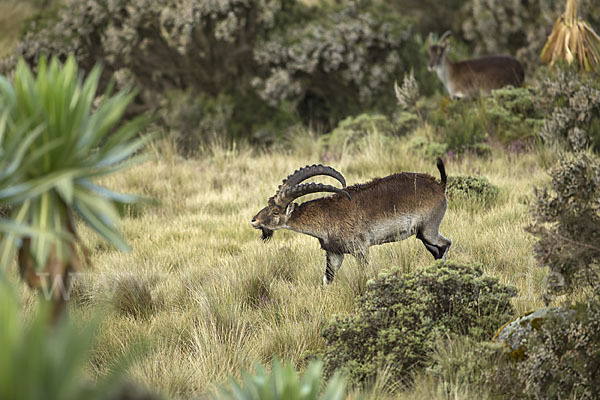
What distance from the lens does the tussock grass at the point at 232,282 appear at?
12.0ft

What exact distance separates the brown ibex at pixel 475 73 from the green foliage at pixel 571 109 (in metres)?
2.03

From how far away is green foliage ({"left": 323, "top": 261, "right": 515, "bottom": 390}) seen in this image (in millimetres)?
3477

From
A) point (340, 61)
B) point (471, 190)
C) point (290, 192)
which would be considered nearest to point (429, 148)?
point (471, 190)

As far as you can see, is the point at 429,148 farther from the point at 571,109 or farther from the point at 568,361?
the point at 568,361

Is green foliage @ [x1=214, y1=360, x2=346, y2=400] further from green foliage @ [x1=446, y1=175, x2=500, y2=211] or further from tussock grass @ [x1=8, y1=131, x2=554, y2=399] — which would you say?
green foliage @ [x1=446, y1=175, x2=500, y2=211]

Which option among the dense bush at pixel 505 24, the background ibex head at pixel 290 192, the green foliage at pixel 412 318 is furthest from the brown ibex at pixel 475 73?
the green foliage at pixel 412 318

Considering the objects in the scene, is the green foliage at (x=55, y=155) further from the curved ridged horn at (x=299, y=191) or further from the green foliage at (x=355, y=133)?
the green foliage at (x=355, y=133)

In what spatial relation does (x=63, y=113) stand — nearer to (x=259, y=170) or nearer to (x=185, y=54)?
(x=259, y=170)

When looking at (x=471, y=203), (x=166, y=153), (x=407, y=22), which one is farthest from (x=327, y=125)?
(x=471, y=203)

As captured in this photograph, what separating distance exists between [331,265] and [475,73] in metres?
8.02

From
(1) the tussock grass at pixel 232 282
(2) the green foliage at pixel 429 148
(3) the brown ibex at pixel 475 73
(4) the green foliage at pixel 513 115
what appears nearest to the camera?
(1) the tussock grass at pixel 232 282

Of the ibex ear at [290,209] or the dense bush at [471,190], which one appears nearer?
the ibex ear at [290,209]

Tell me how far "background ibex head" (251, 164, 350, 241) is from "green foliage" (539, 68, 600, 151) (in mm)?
5134

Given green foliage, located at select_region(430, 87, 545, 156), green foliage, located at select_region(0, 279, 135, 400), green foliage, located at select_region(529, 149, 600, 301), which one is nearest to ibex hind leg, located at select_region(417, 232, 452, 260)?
green foliage, located at select_region(529, 149, 600, 301)
